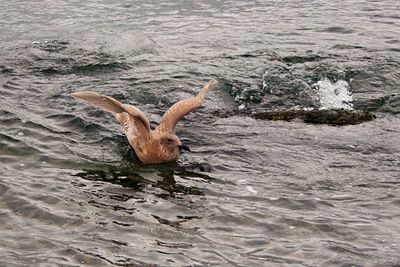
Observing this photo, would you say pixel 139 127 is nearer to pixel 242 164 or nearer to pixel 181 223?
pixel 242 164

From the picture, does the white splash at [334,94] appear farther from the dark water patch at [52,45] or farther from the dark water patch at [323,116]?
the dark water patch at [52,45]

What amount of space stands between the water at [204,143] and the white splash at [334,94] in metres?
0.02

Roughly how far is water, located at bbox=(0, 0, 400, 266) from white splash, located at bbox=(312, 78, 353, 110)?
2 centimetres

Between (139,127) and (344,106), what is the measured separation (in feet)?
11.7

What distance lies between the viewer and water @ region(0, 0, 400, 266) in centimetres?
673

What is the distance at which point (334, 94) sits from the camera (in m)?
11.1

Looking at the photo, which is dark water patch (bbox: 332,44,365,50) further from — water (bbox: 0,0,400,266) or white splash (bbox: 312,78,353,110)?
white splash (bbox: 312,78,353,110)

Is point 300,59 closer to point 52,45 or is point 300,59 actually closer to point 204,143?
point 204,143

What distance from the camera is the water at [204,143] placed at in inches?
265

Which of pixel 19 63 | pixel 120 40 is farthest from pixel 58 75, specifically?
pixel 120 40

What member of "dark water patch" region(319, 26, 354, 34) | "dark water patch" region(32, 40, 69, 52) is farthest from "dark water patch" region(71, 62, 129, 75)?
"dark water patch" region(319, 26, 354, 34)

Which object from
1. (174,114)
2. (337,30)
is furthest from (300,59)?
(174,114)

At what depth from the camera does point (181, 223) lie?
7145mm

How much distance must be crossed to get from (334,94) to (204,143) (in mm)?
2667
